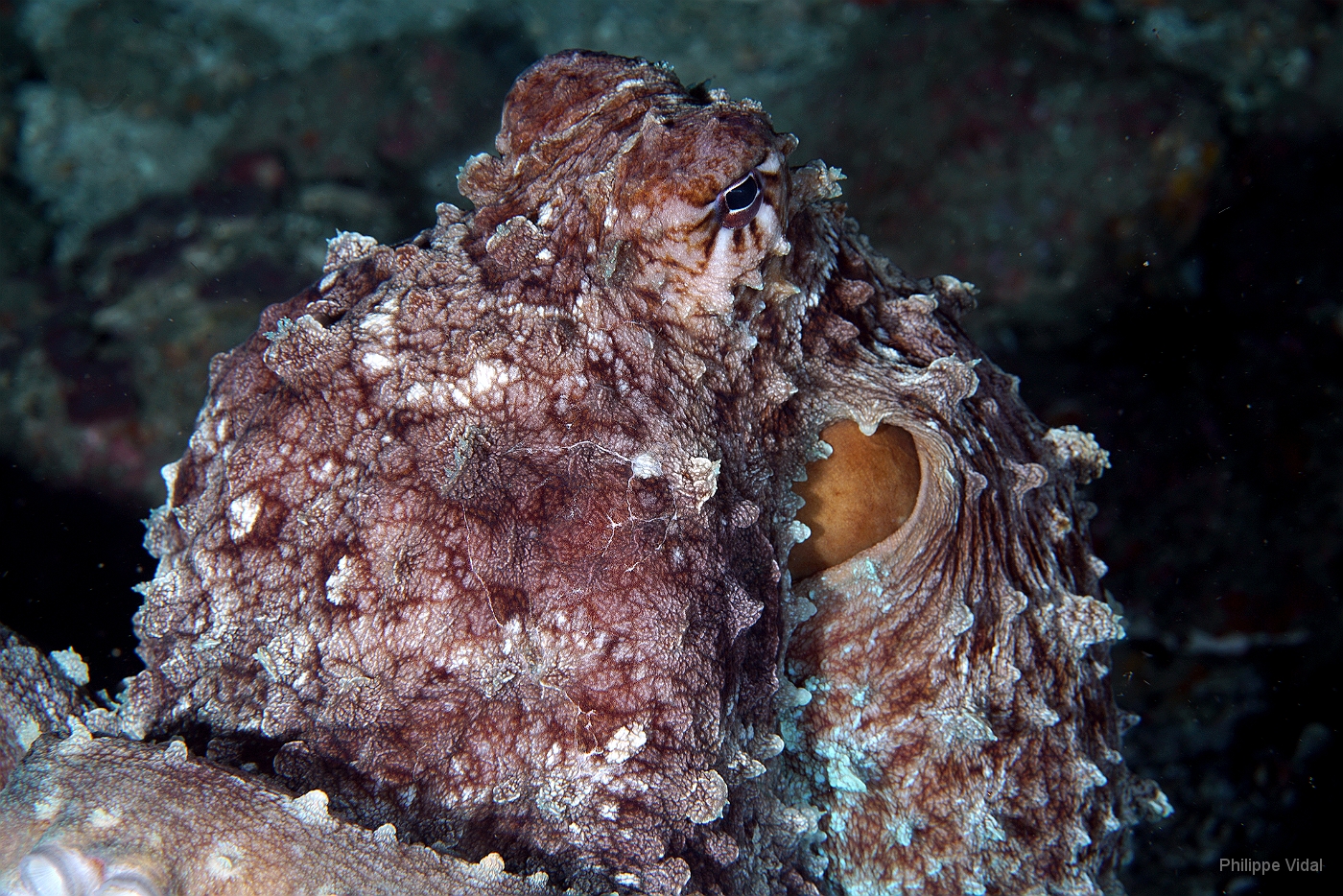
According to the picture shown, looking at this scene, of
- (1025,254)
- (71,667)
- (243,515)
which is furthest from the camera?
(1025,254)

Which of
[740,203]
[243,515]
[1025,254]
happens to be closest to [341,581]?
[243,515]

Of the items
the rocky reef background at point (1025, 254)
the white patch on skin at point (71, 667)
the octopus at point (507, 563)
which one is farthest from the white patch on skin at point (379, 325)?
the rocky reef background at point (1025, 254)

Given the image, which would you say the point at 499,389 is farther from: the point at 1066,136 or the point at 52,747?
the point at 1066,136

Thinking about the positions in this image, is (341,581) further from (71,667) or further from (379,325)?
(71,667)

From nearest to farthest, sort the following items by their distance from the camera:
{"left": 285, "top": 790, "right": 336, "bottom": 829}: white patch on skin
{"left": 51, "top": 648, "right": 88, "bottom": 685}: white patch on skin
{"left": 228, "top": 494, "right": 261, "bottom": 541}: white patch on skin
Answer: {"left": 285, "top": 790, "right": 336, "bottom": 829}: white patch on skin → {"left": 228, "top": 494, "right": 261, "bottom": 541}: white patch on skin → {"left": 51, "top": 648, "right": 88, "bottom": 685}: white patch on skin

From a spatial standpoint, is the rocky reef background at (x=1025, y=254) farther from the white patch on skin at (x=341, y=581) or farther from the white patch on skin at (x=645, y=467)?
the white patch on skin at (x=645, y=467)

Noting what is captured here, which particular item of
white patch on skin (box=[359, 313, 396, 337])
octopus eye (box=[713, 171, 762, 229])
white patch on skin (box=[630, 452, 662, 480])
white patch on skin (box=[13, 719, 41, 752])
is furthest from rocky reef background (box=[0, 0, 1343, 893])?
octopus eye (box=[713, 171, 762, 229])

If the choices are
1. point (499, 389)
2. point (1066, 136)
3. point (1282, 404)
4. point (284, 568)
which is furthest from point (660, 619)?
point (1066, 136)

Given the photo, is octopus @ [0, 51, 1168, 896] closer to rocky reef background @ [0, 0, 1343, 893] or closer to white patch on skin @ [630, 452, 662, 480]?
white patch on skin @ [630, 452, 662, 480]
